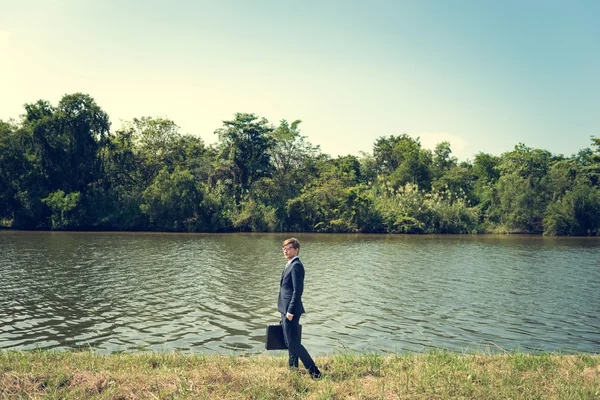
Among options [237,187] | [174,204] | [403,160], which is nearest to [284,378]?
[174,204]

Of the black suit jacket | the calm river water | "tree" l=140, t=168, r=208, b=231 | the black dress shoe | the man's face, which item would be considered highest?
"tree" l=140, t=168, r=208, b=231

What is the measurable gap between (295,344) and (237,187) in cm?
6192

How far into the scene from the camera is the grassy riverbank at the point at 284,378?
6465mm

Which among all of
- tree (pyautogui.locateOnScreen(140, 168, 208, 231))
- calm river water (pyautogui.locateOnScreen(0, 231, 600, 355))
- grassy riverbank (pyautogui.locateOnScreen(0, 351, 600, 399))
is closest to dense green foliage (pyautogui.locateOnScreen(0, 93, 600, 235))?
tree (pyautogui.locateOnScreen(140, 168, 208, 231))

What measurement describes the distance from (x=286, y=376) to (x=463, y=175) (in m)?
73.9

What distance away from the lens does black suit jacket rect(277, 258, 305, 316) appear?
7355 mm

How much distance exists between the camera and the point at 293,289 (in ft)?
24.4

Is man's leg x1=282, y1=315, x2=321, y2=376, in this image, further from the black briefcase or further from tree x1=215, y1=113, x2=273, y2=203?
tree x1=215, y1=113, x2=273, y2=203

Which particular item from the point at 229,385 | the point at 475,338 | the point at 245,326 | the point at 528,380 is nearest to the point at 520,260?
the point at 475,338

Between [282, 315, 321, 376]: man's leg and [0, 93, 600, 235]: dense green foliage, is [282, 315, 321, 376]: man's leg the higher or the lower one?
the lower one

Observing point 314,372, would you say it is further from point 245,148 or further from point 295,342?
point 245,148

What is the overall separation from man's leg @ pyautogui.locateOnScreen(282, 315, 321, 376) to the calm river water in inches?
104

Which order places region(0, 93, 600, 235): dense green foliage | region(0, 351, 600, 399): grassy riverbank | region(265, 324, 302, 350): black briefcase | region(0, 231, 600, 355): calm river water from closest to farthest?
region(0, 351, 600, 399): grassy riverbank, region(265, 324, 302, 350): black briefcase, region(0, 231, 600, 355): calm river water, region(0, 93, 600, 235): dense green foliage

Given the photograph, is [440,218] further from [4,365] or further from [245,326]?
[4,365]
